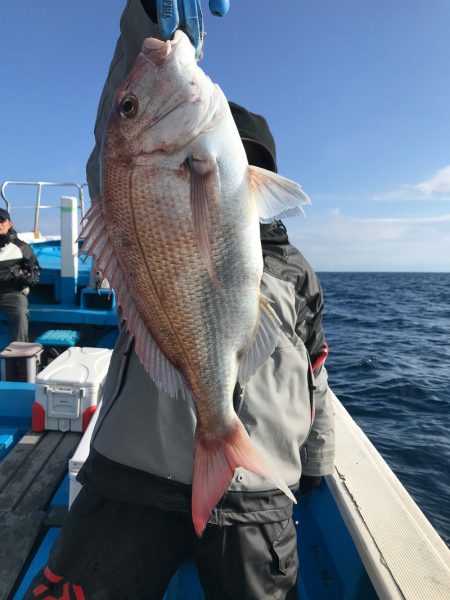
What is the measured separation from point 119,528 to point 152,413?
42 centimetres

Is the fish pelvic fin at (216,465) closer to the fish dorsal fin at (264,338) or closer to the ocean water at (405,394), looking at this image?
the fish dorsal fin at (264,338)

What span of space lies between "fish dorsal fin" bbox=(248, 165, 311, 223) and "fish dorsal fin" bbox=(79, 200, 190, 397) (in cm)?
47

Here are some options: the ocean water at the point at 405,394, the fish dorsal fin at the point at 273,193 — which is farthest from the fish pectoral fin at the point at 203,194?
the ocean water at the point at 405,394

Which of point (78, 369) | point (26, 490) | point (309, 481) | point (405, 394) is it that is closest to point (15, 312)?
point (78, 369)

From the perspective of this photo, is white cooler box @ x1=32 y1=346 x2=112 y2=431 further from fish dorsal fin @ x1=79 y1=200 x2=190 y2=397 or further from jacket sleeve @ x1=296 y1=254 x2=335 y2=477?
fish dorsal fin @ x1=79 y1=200 x2=190 y2=397

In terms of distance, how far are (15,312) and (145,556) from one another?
5103mm

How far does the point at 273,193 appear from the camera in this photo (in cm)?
130

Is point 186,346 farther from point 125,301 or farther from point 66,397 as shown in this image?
point 66,397

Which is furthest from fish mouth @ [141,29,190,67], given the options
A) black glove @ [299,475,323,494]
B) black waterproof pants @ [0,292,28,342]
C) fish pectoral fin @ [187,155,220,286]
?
black waterproof pants @ [0,292,28,342]

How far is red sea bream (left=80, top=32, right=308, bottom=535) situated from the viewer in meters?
1.20

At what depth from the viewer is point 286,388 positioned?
170cm

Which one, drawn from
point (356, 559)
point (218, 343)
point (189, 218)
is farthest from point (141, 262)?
point (356, 559)

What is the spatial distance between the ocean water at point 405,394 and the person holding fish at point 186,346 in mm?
3813

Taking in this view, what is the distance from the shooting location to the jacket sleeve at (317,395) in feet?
6.40
